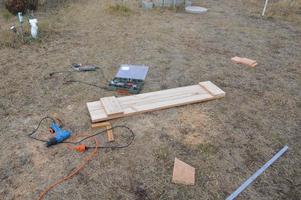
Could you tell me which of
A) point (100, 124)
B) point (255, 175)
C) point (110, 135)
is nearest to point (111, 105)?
point (100, 124)

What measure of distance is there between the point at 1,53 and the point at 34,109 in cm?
204

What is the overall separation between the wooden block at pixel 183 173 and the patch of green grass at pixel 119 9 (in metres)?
5.27

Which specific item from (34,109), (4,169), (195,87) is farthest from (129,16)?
(4,169)

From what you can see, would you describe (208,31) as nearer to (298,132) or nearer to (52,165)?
(298,132)

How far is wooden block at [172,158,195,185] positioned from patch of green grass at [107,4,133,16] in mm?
5268

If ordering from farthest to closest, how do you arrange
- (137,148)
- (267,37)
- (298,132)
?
(267,37)
(298,132)
(137,148)

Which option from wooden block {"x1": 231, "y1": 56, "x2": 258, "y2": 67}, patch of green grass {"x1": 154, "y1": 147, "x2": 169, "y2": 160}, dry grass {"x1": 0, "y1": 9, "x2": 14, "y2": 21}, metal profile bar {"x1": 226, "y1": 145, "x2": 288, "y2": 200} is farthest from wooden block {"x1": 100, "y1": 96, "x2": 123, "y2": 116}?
dry grass {"x1": 0, "y1": 9, "x2": 14, "y2": 21}

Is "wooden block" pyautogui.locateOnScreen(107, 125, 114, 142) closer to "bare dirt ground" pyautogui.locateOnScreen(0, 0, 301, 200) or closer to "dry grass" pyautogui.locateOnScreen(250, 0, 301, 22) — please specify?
"bare dirt ground" pyautogui.locateOnScreen(0, 0, 301, 200)

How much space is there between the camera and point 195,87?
11.6 feet

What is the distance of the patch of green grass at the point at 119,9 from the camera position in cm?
666

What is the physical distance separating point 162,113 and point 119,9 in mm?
4650

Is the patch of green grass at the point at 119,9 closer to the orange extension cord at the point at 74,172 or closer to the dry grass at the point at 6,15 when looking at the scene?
the dry grass at the point at 6,15

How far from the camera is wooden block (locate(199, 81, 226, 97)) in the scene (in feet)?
11.1

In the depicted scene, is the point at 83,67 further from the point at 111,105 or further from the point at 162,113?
the point at 162,113
